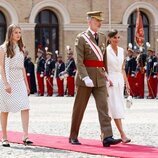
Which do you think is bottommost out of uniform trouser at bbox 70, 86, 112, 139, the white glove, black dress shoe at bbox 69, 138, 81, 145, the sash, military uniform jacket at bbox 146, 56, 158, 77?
black dress shoe at bbox 69, 138, 81, 145

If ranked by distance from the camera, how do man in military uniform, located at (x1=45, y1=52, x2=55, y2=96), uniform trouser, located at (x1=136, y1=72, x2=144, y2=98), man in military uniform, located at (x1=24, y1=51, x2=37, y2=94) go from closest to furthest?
uniform trouser, located at (x1=136, y1=72, x2=144, y2=98) → man in military uniform, located at (x1=45, y1=52, x2=55, y2=96) → man in military uniform, located at (x1=24, y1=51, x2=37, y2=94)

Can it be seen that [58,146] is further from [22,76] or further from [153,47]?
[153,47]

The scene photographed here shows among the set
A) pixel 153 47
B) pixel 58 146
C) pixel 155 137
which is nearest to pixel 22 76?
pixel 58 146

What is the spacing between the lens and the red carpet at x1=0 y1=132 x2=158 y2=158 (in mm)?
8598

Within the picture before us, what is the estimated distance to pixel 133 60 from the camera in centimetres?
2456

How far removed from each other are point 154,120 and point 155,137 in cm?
316

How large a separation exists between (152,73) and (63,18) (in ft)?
28.2

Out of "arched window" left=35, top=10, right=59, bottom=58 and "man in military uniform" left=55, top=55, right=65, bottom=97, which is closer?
"man in military uniform" left=55, top=55, right=65, bottom=97

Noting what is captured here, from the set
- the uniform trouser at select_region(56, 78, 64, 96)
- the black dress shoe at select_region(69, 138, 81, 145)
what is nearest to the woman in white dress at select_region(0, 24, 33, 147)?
the black dress shoe at select_region(69, 138, 81, 145)

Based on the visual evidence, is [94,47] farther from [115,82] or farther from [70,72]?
[70,72]

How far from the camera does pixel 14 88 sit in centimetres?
973

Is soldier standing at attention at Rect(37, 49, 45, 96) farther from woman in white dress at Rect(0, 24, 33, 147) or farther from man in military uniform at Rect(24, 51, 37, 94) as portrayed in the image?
woman in white dress at Rect(0, 24, 33, 147)

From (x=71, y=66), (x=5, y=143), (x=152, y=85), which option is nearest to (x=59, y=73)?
(x=71, y=66)

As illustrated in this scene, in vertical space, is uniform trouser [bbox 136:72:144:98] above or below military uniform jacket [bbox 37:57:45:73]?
below
